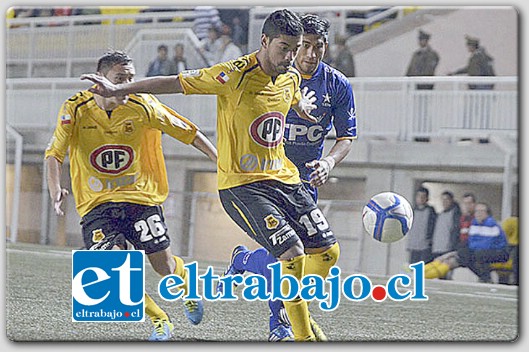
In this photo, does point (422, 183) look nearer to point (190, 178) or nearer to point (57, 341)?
point (190, 178)

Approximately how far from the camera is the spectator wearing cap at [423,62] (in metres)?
5.40

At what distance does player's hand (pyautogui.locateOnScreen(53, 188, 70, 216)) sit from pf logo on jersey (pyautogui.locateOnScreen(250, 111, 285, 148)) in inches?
36.4

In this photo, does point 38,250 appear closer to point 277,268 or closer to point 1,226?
point 1,226

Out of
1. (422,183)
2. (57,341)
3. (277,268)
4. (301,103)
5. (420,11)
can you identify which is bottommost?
(57,341)

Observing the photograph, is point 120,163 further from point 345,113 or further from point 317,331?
point 317,331

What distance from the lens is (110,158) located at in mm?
5047

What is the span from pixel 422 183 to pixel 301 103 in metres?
0.78

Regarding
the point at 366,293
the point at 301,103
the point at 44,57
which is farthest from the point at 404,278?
the point at 44,57

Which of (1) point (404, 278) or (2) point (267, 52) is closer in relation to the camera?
(2) point (267, 52)

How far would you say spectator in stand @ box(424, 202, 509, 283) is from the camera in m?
5.41

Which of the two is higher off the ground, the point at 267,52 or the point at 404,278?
the point at 267,52

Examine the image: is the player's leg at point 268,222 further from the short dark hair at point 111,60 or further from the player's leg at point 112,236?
the short dark hair at point 111,60

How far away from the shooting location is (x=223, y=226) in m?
5.25

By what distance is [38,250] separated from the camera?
17.2 feet
